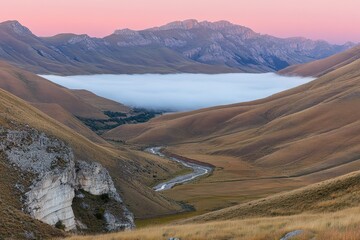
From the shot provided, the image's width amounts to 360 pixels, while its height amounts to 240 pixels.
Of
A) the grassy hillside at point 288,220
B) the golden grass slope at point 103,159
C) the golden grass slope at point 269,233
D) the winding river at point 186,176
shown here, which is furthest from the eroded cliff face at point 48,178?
the winding river at point 186,176

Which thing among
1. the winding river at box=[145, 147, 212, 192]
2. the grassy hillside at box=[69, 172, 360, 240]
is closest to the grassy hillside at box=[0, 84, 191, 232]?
the winding river at box=[145, 147, 212, 192]

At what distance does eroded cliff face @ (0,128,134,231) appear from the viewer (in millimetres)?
47037

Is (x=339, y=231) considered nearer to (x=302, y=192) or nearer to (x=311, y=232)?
(x=311, y=232)

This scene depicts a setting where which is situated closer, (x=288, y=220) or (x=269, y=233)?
(x=269, y=233)

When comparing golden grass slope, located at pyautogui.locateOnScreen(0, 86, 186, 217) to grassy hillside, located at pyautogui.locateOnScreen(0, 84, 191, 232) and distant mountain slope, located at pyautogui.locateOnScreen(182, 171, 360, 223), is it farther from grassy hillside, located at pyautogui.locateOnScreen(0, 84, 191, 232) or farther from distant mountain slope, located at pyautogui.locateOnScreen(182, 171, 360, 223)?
distant mountain slope, located at pyautogui.locateOnScreen(182, 171, 360, 223)

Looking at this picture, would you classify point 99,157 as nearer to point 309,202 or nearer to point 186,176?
point 186,176

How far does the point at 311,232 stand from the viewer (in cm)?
1991

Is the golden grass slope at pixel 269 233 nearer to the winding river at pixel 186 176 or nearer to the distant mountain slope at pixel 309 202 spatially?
the distant mountain slope at pixel 309 202

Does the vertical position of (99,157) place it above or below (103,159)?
above

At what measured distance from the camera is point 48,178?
49.7m

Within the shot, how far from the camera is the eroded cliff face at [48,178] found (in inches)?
1852

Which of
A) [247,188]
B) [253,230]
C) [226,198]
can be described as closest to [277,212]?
[253,230]

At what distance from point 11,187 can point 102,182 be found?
67.6 ft

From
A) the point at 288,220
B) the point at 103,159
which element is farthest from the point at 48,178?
the point at 103,159
